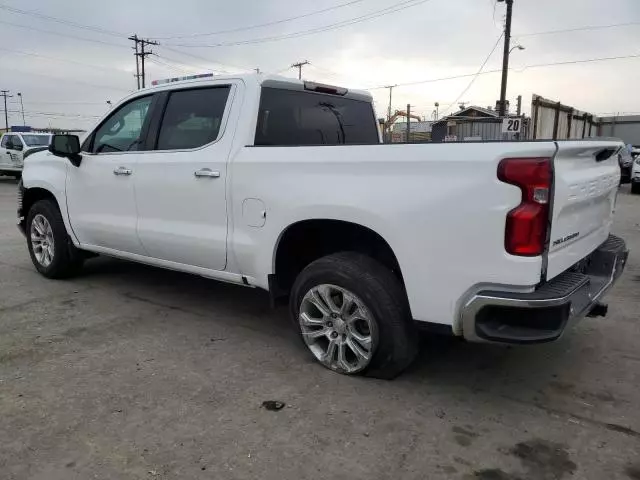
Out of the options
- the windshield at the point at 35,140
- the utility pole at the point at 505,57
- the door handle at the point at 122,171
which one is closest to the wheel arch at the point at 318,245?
the door handle at the point at 122,171

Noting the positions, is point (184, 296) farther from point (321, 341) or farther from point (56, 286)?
point (321, 341)

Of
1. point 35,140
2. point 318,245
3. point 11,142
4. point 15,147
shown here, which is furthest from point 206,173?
point 11,142

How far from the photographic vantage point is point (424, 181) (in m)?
2.90

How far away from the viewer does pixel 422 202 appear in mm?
2918

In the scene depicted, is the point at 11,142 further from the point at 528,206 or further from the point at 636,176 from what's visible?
the point at 528,206

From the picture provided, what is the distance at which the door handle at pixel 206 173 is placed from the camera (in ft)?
12.9

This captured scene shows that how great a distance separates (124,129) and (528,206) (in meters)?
3.58

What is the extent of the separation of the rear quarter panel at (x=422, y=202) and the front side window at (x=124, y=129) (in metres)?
1.57

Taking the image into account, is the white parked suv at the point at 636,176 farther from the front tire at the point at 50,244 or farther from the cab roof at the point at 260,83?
the front tire at the point at 50,244

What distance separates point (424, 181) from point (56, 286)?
424cm

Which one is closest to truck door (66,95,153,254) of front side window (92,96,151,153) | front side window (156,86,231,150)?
front side window (92,96,151,153)

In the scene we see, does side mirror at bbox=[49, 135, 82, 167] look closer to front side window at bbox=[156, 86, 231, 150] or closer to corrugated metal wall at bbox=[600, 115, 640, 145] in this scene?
front side window at bbox=[156, 86, 231, 150]

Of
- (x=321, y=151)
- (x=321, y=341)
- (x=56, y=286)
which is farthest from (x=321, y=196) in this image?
(x=56, y=286)

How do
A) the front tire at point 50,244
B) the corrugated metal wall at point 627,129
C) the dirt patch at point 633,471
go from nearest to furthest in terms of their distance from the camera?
the dirt patch at point 633,471 → the front tire at point 50,244 → the corrugated metal wall at point 627,129
